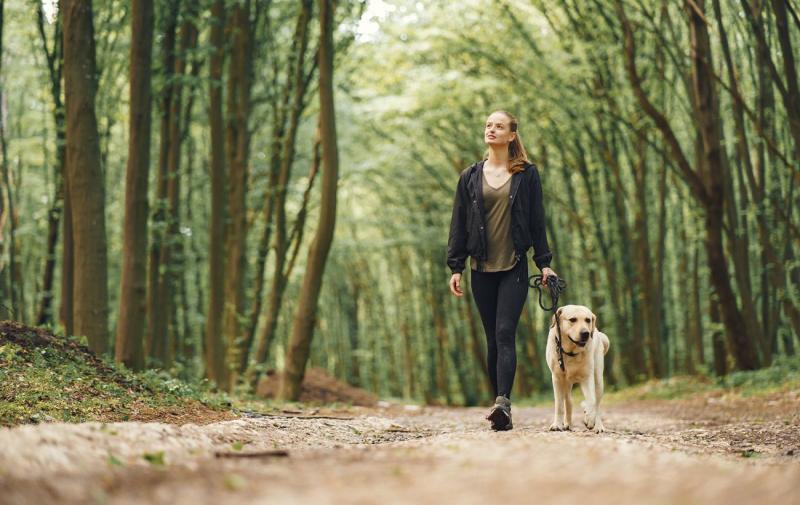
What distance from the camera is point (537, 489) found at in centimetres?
310

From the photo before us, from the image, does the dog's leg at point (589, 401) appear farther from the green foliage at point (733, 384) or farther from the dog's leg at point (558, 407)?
the green foliage at point (733, 384)

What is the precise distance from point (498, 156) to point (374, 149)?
19538mm

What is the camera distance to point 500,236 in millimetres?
6625

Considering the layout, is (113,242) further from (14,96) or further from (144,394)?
(144,394)

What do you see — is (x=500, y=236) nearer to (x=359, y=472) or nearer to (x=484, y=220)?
(x=484, y=220)

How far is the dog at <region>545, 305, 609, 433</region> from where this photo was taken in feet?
20.9

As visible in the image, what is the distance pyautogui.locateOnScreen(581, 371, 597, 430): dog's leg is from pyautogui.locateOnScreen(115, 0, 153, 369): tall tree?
5280 mm

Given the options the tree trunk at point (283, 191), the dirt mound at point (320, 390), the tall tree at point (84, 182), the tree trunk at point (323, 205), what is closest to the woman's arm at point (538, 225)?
the tall tree at point (84, 182)

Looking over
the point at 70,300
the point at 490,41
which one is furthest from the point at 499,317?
the point at 490,41

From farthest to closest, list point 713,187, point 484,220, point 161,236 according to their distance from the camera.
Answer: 1. point 713,187
2. point 161,236
3. point 484,220

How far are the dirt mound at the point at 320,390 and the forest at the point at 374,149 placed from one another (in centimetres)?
199

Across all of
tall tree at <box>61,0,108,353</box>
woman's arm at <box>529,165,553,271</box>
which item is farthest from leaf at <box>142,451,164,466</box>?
tall tree at <box>61,0,108,353</box>

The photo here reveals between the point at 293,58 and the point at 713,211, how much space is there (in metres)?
7.24

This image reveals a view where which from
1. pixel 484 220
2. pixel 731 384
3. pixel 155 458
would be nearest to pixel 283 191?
pixel 731 384
